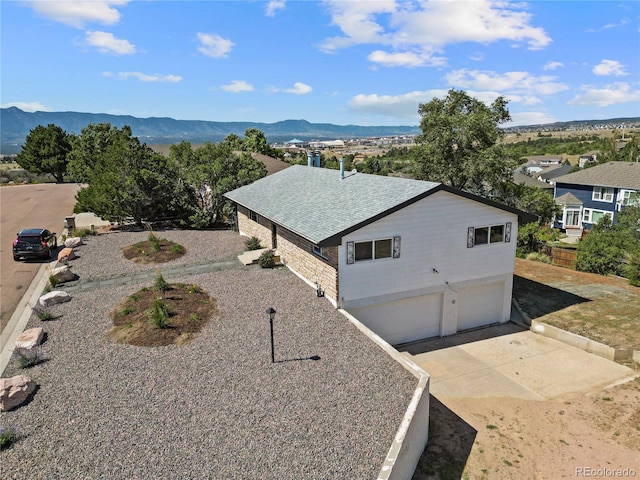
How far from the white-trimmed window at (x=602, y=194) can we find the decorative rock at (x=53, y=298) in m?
46.0

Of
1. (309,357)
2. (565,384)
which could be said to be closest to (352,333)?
(309,357)

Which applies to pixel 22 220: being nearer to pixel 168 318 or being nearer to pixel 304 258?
pixel 168 318

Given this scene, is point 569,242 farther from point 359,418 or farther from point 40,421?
point 40,421

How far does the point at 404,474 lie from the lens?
893cm

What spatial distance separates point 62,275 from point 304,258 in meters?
10.6

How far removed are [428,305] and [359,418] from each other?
829 centimetres

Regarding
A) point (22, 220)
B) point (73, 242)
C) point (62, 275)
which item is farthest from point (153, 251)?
point (22, 220)

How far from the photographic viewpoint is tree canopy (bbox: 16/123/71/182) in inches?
2178

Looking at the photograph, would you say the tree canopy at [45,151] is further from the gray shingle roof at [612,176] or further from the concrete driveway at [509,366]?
the gray shingle roof at [612,176]

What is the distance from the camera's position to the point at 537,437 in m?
11.1

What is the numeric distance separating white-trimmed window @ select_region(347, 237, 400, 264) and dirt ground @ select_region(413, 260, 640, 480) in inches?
203

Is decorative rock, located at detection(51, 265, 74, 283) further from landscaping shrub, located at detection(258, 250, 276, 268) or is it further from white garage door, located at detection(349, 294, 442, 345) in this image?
white garage door, located at detection(349, 294, 442, 345)

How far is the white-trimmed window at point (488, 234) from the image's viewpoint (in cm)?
1656

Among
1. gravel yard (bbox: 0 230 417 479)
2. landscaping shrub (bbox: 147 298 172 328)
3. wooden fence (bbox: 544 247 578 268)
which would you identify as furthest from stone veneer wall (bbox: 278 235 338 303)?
wooden fence (bbox: 544 247 578 268)
